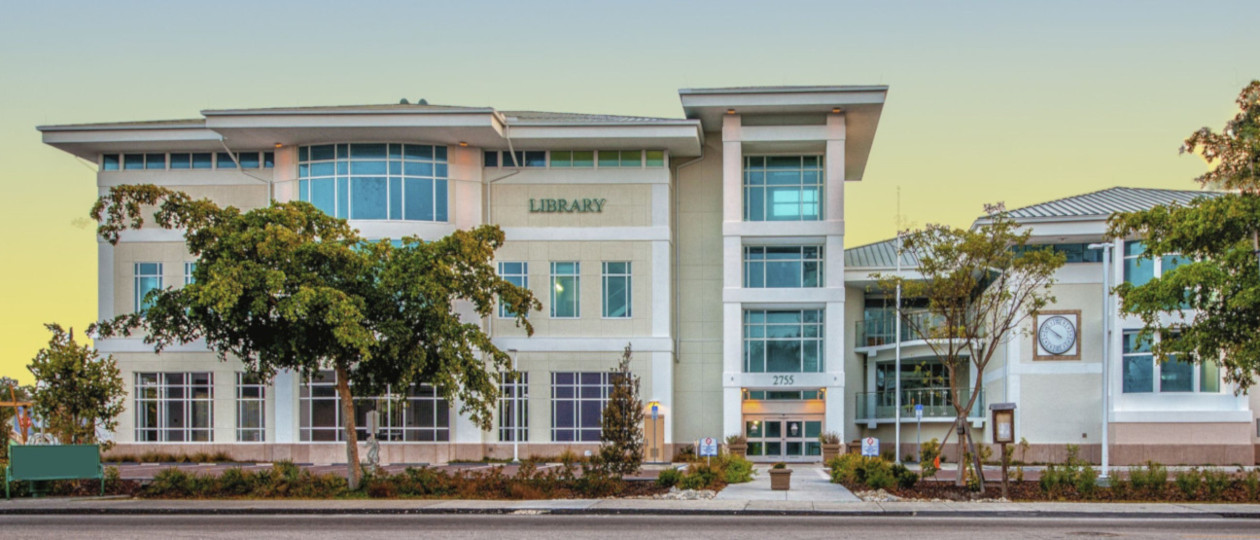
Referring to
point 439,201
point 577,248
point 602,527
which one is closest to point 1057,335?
point 577,248

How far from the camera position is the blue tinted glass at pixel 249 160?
4959cm

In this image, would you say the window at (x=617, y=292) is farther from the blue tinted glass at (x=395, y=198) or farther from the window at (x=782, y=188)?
the blue tinted glass at (x=395, y=198)

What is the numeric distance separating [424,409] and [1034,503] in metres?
27.9

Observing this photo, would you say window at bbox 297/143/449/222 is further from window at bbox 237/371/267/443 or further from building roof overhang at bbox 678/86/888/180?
building roof overhang at bbox 678/86/888/180

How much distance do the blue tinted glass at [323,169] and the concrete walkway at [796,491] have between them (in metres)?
20.3

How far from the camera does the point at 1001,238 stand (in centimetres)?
2961

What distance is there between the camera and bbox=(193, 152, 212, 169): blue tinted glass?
50.2 metres

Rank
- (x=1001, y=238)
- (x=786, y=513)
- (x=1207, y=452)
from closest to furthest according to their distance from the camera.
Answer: (x=786, y=513), (x=1001, y=238), (x=1207, y=452)

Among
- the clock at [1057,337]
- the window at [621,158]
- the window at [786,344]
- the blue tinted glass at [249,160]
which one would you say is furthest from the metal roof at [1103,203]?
the blue tinted glass at [249,160]

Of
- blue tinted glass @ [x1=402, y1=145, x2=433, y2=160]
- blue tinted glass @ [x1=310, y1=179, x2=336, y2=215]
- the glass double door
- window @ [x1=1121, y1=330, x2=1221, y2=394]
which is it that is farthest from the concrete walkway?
blue tinted glass @ [x1=310, y1=179, x2=336, y2=215]

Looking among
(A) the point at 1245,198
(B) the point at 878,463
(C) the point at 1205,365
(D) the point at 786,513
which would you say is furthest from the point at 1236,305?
(C) the point at 1205,365

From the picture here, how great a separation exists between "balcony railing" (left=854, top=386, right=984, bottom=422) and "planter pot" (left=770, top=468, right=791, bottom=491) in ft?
61.0

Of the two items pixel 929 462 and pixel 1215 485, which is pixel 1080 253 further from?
Answer: pixel 1215 485

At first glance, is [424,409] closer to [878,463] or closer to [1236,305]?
[878,463]
